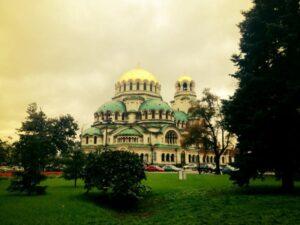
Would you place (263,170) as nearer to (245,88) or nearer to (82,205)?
(245,88)

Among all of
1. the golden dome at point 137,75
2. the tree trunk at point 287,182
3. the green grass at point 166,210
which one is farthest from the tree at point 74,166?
the golden dome at point 137,75

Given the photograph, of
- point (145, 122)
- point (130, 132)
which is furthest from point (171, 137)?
point (130, 132)

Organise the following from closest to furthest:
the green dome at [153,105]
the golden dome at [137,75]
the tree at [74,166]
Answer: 1. the tree at [74,166]
2. the green dome at [153,105]
3. the golden dome at [137,75]

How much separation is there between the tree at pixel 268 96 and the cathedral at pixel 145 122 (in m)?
45.3

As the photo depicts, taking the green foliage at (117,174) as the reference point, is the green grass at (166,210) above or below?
below

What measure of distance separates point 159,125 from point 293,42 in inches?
2143

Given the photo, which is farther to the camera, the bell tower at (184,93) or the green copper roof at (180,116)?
the bell tower at (184,93)

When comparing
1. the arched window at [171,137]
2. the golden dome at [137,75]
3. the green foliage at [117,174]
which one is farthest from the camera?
the golden dome at [137,75]

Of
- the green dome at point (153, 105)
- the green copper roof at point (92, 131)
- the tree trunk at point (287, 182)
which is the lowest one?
the tree trunk at point (287, 182)

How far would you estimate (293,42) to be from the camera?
52.0 ft

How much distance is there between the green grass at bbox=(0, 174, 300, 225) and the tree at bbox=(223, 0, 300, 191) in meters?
1.74

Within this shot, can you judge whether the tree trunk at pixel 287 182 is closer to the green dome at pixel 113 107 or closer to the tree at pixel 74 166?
the tree at pixel 74 166

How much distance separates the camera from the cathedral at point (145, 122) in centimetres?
6550

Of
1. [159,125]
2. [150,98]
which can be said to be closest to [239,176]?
[159,125]
